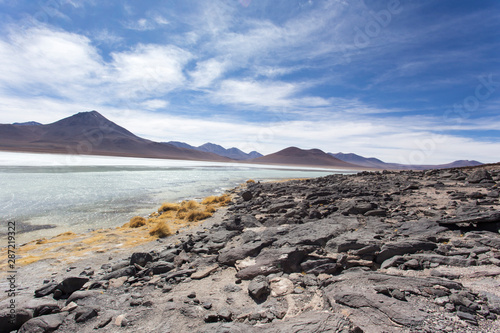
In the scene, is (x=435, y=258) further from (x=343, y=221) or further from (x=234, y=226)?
(x=234, y=226)

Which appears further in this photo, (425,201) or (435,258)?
(425,201)

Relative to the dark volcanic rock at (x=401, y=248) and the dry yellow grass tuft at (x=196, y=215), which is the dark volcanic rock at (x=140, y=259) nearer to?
the dark volcanic rock at (x=401, y=248)

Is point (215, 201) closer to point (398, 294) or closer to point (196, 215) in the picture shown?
point (196, 215)

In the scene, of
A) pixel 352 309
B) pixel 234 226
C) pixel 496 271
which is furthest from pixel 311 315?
pixel 234 226

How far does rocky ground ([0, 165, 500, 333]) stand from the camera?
297 cm

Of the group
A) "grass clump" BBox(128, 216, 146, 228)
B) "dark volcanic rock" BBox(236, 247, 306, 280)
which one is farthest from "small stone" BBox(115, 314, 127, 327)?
"grass clump" BBox(128, 216, 146, 228)

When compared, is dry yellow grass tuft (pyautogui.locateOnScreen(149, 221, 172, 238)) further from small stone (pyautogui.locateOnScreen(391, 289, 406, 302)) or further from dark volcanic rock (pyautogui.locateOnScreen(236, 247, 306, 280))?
small stone (pyautogui.locateOnScreen(391, 289, 406, 302))

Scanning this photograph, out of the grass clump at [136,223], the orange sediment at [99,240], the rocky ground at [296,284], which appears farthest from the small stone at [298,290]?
the grass clump at [136,223]

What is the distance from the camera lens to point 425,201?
8984 mm

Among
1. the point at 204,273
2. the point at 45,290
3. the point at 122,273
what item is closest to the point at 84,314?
the point at 45,290

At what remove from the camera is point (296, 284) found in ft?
13.5

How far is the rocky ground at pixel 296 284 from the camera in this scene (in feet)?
9.76

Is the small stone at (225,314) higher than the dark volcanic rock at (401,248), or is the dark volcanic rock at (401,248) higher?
the dark volcanic rock at (401,248)

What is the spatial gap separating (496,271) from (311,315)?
295 cm
